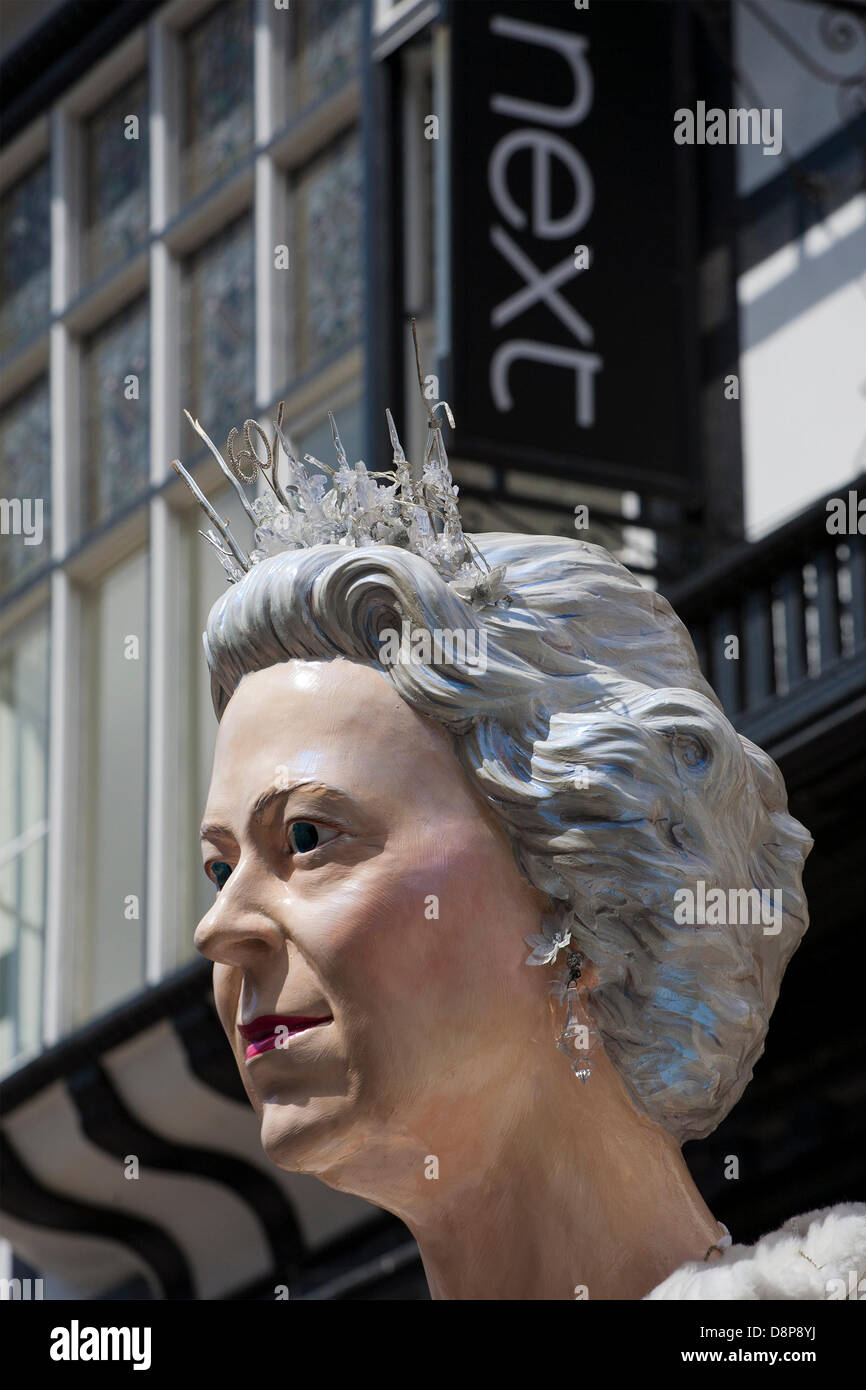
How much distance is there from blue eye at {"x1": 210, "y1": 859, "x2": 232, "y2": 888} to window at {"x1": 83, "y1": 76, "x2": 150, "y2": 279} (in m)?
11.1

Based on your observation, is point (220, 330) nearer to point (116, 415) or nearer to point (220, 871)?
point (116, 415)

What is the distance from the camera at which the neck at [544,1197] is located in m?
3.30

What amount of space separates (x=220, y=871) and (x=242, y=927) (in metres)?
0.20

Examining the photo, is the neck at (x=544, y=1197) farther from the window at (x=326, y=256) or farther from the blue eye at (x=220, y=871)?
the window at (x=326, y=256)

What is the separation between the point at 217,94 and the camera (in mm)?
14008

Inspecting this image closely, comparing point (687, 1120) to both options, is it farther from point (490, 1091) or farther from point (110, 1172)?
point (110, 1172)

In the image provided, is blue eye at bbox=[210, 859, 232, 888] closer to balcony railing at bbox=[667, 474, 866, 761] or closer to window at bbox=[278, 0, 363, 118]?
balcony railing at bbox=[667, 474, 866, 761]

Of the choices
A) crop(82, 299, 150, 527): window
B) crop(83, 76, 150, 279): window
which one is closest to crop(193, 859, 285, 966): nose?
crop(82, 299, 150, 527): window

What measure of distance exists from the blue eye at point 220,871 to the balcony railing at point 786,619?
5198 mm

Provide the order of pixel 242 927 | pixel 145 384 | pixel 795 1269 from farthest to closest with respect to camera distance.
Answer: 1. pixel 145 384
2. pixel 242 927
3. pixel 795 1269

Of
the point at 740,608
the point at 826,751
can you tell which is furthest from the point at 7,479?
the point at 826,751

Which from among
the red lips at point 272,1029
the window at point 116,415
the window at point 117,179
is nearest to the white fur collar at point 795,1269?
the red lips at point 272,1029

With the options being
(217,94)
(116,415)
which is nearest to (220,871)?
(116,415)

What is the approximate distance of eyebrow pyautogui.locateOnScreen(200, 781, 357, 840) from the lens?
330 centimetres
